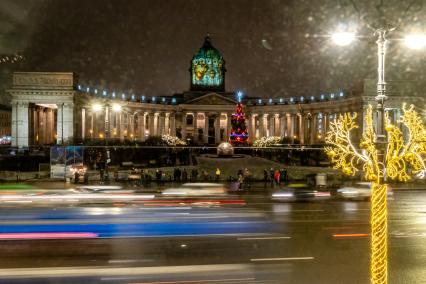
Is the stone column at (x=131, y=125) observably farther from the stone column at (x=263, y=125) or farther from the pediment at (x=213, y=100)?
the stone column at (x=263, y=125)

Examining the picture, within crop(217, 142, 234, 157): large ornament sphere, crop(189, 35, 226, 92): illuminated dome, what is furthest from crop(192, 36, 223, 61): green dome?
crop(217, 142, 234, 157): large ornament sphere

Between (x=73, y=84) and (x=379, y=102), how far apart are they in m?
92.7

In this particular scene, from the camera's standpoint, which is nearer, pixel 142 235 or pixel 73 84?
pixel 142 235

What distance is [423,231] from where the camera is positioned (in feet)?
74.7

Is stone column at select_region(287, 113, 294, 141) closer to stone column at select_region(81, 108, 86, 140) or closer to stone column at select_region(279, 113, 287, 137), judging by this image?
stone column at select_region(279, 113, 287, 137)

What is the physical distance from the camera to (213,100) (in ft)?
463

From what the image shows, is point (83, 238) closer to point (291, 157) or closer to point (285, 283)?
point (285, 283)

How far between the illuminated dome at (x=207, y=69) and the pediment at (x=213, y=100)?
56.3 ft

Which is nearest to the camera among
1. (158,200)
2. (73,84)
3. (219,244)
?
(219,244)

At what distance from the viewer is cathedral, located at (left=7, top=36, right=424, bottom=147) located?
97250mm

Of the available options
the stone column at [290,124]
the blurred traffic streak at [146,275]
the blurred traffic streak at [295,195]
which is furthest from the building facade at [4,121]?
the blurred traffic streak at [146,275]

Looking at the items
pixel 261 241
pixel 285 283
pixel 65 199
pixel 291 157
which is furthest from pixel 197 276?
→ pixel 291 157

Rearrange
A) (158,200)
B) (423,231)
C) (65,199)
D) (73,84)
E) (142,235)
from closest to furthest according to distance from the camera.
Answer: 1. (142,235)
2. (423,231)
3. (65,199)
4. (158,200)
5. (73,84)

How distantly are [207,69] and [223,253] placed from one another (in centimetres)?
14136
